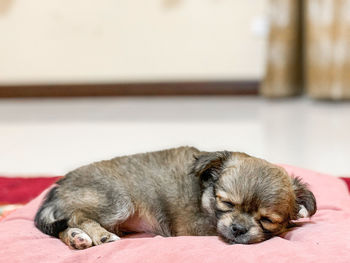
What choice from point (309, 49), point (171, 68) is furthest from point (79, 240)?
point (171, 68)

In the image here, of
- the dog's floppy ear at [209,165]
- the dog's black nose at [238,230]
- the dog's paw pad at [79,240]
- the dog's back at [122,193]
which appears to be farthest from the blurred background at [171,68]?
the dog's black nose at [238,230]

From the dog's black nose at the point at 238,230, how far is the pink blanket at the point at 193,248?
0.17 ft

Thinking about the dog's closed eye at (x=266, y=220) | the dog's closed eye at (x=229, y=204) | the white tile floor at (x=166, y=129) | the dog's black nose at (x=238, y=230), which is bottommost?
the white tile floor at (x=166, y=129)

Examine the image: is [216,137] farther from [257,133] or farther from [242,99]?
[242,99]

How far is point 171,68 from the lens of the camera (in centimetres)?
648

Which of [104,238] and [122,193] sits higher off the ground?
[122,193]

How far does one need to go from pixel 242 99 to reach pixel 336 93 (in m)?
1.01

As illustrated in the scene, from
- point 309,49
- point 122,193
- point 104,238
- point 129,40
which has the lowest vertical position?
point 104,238

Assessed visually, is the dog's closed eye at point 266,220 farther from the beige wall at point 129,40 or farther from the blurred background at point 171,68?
the beige wall at point 129,40

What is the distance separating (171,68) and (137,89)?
0.45 metres

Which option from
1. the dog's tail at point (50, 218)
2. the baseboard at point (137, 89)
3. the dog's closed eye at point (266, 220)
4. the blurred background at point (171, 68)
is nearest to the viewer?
the dog's closed eye at point (266, 220)

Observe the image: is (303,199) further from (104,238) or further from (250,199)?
(104,238)

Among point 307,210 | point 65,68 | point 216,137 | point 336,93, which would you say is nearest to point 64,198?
point 307,210

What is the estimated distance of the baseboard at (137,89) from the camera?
642 centimetres
